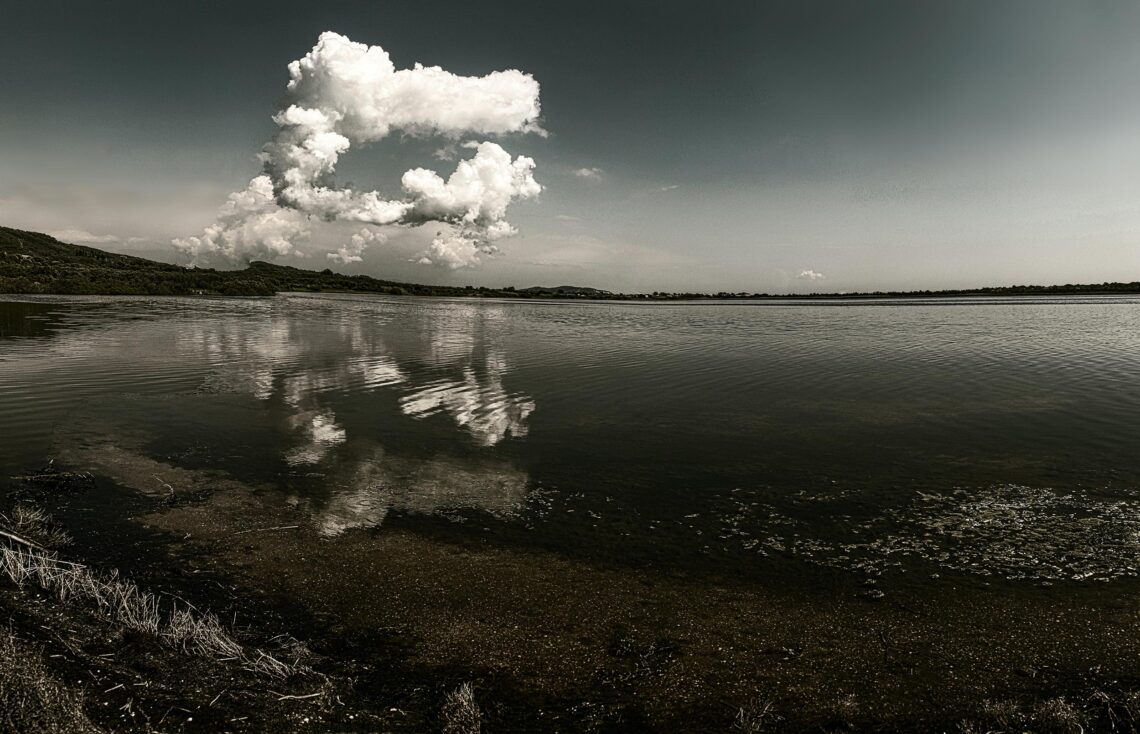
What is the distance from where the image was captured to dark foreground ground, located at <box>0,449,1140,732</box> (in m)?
4.88

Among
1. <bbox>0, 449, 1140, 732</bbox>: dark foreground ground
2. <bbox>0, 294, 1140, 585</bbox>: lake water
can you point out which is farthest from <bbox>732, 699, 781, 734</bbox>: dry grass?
<bbox>0, 294, 1140, 585</bbox>: lake water

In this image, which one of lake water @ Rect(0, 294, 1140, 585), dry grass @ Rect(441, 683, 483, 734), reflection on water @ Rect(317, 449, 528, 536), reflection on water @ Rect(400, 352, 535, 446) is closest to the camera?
dry grass @ Rect(441, 683, 483, 734)

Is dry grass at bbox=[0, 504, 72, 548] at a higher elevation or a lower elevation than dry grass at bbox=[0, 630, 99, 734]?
lower

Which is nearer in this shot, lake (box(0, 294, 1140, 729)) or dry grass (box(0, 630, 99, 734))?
dry grass (box(0, 630, 99, 734))

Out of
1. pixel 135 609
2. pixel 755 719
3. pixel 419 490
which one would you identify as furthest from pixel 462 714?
pixel 419 490

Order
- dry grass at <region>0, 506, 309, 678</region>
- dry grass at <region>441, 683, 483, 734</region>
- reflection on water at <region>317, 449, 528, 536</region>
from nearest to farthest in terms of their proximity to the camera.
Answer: dry grass at <region>441, 683, 483, 734</region>
dry grass at <region>0, 506, 309, 678</region>
reflection on water at <region>317, 449, 528, 536</region>

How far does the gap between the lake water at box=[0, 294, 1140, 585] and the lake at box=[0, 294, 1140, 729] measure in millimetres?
72

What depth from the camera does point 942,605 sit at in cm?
711

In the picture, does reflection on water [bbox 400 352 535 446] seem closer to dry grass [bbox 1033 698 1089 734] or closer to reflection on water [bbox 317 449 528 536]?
reflection on water [bbox 317 449 528 536]

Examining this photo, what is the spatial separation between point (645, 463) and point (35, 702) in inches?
410

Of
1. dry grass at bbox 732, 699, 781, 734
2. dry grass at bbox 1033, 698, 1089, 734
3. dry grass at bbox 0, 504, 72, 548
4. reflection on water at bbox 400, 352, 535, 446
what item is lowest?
dry grass at bbox 732, 699, 781, 734

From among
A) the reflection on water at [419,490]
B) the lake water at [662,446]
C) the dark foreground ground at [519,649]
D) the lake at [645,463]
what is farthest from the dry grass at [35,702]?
the lake water at [662,446]

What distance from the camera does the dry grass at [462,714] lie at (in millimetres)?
4832

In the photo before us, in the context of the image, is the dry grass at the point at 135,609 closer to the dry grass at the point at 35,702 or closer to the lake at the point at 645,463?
the dry grass at the point at 35,702
